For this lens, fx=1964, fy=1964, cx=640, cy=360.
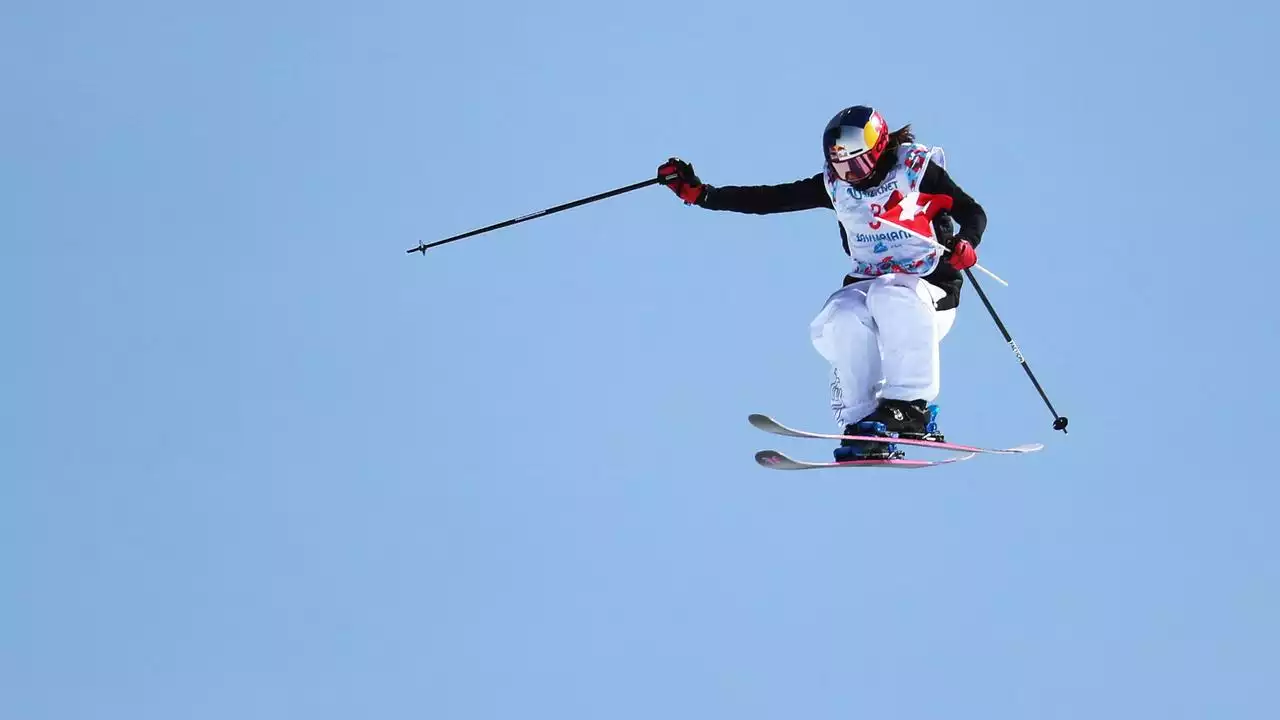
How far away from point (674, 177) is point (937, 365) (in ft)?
8.25

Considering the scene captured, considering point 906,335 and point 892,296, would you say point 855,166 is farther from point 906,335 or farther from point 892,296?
point 906,335

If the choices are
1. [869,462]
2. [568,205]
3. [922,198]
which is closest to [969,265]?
[922,198]

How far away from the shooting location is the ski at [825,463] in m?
14.5

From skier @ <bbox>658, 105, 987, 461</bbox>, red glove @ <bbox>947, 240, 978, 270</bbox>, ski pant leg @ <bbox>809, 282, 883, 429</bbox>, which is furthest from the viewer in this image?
ski pant leg @ <bbox>809, 282, 883, 429</bbox>

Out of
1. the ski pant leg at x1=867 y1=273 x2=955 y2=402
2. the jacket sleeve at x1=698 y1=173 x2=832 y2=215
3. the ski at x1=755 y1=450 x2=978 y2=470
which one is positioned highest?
the jacket sleeve at x1=698 y1=173 x2=832 y2=215

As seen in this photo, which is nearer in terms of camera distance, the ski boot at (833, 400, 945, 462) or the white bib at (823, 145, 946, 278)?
the white bib at (823, 145, 946, 278)

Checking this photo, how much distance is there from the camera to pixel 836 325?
1509 centimetres

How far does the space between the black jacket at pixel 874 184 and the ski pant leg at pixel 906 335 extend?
382 mm

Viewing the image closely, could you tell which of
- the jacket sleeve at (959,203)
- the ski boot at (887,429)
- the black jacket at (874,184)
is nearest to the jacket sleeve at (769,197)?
the black jacket at (874,184)

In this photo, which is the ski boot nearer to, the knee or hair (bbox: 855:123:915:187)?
the knee

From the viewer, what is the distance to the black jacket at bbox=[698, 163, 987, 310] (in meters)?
14.8

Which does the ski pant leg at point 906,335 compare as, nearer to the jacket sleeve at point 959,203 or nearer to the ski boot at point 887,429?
the ski boot at point 887,429

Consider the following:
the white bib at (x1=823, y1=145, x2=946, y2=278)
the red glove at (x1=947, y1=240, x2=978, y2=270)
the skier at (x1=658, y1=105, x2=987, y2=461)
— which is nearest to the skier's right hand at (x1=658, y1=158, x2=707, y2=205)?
the skier at (x1=658, y1=105, x2=987, y2=461)

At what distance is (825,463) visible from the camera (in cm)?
1467
